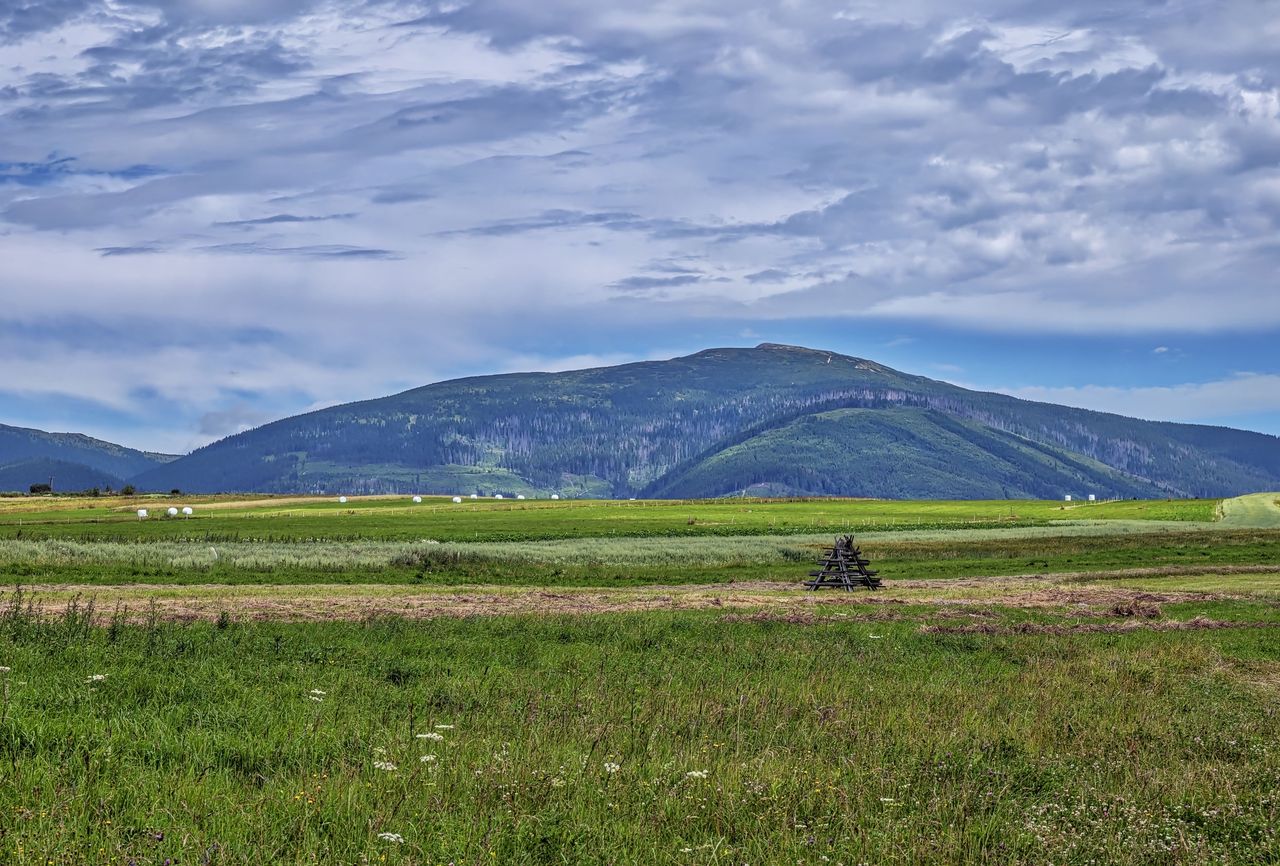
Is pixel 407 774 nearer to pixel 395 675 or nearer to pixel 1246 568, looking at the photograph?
pixel 395 675

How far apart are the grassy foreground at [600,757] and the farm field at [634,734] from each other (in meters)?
0.05

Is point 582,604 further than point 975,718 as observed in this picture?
Yes

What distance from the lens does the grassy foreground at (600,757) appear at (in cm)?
919

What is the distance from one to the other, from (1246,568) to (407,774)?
61473 mm

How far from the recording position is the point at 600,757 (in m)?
12.2

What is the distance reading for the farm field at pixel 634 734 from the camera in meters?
9.32

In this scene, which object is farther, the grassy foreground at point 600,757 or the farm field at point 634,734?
the farm field at point 634,734

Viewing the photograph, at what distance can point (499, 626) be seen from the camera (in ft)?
89.4

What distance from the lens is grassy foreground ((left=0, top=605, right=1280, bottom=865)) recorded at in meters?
9.19

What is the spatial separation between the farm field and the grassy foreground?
0.17 ft

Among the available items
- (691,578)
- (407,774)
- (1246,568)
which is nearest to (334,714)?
(407,774)

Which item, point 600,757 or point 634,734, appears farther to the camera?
point 634,734

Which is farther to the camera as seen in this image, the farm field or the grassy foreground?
the farm field

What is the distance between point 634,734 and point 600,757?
→ 1.58 m
